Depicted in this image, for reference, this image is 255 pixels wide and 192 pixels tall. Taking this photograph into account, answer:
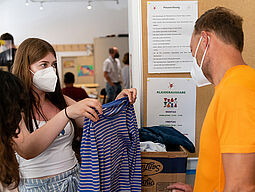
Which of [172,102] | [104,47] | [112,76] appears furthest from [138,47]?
[104,47]

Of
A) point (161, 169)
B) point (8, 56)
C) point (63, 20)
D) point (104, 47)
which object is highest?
point (63, 20)

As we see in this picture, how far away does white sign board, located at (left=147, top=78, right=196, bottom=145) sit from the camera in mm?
2471

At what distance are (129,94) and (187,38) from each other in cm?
106

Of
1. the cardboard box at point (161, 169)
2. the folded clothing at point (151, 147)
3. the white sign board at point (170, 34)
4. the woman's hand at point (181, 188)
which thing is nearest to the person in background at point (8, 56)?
the white sign board at point (170, 34)

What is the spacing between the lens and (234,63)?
1.20 metres

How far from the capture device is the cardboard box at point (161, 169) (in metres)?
1.76

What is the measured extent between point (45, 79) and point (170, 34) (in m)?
1.20

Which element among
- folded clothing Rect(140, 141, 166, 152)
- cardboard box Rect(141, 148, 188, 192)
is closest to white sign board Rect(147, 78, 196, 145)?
folded clothing Rect(140, 141, 166, 152)

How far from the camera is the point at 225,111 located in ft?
3.44

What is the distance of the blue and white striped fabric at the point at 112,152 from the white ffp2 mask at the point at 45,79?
1.26ft

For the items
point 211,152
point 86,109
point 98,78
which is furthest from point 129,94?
point 98,78

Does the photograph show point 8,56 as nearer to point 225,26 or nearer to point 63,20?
point 225,26

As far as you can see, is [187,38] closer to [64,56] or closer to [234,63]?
[234,63]

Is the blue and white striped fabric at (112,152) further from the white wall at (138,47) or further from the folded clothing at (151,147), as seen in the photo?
the white wall at (138,47)
